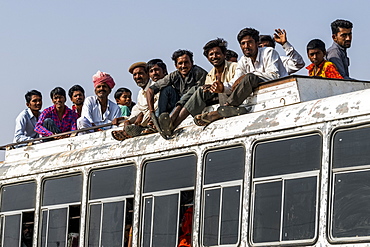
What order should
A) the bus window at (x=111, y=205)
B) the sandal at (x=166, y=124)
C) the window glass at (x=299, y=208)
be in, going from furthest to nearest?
the bus window at (x=111, y=205) → the sandal at (x=166, y=124) → the window glass at (x=299, y=208)

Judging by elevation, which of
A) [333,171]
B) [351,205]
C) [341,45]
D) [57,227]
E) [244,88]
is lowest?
[351,205]

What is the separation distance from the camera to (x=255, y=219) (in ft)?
33.6

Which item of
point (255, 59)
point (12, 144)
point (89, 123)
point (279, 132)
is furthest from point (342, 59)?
point (12, 144)

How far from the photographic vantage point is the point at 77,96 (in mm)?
15547

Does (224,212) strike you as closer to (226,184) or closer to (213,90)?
(226,184)

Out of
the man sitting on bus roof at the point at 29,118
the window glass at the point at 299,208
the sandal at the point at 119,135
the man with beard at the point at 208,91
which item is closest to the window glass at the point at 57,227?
the sandal at the point at 119,135

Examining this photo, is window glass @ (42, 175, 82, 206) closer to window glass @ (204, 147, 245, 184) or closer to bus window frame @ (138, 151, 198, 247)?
bus window frame @ (138, 151, 198, 247)

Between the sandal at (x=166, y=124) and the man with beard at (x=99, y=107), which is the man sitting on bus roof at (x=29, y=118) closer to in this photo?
the man with beard at (x=99, y=107)

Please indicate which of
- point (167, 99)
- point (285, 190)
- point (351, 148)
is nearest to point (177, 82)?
point (167, 99)

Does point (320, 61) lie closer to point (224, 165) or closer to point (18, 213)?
point (224, 165)

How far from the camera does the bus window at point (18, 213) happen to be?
46.2 feet

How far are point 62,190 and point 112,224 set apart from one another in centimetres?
133

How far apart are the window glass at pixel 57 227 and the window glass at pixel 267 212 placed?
153 inches

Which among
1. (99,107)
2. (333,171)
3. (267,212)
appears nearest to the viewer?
(333,171)
